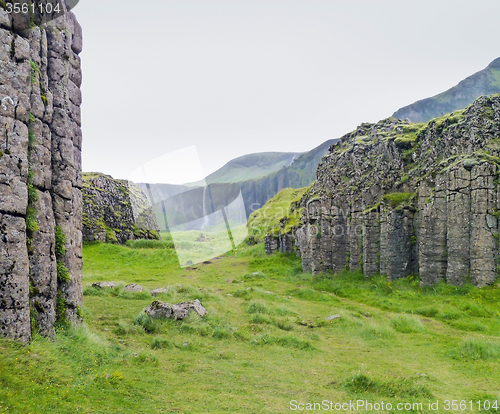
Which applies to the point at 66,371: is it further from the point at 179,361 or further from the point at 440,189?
the point at 440,189

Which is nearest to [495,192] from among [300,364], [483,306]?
[483,306]

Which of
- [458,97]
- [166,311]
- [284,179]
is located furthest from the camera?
[284,179]

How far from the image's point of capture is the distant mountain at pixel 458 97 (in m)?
119

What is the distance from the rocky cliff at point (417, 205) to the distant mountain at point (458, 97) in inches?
3495

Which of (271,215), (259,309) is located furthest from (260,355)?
(271,215)

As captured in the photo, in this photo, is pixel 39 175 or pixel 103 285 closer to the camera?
pixel 39 175

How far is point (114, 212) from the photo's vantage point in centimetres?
5722

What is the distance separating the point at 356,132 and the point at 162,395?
45.4 m

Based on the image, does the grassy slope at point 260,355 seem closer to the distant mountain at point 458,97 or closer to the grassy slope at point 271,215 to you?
the grassy slope at point 271,215

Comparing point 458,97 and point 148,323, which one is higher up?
point 458,97

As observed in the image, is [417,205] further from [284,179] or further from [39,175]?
[284,179]

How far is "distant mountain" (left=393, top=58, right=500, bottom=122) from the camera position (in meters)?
119

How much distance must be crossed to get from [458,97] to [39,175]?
152167 millimetres

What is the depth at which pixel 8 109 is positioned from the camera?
35.5 ft
